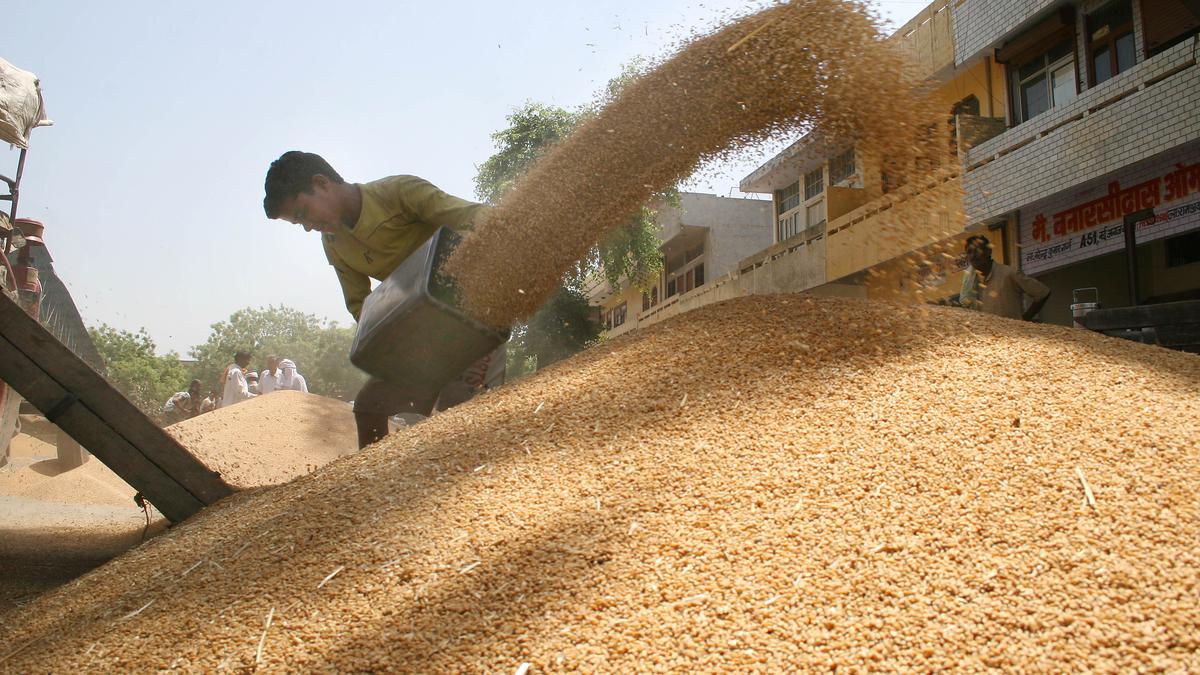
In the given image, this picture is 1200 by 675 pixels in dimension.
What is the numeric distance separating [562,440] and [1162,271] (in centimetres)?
1046

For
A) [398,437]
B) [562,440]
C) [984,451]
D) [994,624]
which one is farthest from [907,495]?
[398,437]

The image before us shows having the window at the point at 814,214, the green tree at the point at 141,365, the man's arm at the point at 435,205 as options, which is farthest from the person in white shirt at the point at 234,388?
the green tree at the point at 141,365

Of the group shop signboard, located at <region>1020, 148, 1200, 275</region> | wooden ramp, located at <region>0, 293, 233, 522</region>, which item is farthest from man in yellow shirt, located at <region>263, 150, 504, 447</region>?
shop signboard, located at <region>1020, 148, 1200, 275</region>

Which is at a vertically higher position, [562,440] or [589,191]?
[589,191]

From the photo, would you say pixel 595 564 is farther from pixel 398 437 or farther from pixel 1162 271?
pixel 1162 271

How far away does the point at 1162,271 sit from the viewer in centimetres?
961

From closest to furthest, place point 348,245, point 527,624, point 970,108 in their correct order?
point 527,624 < point 348,245 < point 970,108

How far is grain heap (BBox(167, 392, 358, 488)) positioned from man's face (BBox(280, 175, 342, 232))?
2.09 meters

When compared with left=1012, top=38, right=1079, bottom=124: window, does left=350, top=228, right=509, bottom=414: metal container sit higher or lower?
lower

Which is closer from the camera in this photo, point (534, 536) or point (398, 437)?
point (534, 536)

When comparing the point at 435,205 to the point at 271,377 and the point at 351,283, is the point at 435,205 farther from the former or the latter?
the point at 271,377

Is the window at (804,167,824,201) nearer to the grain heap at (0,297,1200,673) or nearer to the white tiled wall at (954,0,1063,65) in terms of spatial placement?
the white tiled wall at (954,0,1063,65)

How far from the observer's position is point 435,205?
324 centimetres

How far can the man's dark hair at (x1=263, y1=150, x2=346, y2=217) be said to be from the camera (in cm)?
319
